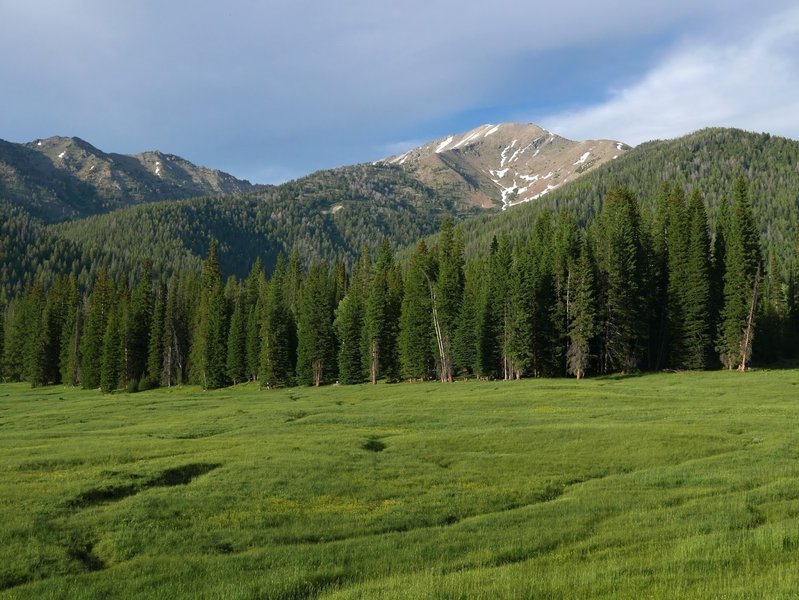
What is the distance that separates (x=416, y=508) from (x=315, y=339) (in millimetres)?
78473

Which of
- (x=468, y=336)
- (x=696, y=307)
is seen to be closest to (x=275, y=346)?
(x=468, y=336)

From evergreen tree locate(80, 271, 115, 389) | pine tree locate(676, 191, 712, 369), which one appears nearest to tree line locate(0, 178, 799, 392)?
pine tree locate(676, 191, 712, 369)

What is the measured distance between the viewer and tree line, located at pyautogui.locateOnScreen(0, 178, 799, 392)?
252ft

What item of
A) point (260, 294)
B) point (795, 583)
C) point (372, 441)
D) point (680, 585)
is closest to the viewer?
point (795, 583)

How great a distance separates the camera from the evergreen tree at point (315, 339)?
97062 mm

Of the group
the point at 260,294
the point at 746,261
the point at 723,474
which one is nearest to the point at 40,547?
the point at 723,474

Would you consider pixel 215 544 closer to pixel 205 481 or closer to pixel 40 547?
pixel 40 547

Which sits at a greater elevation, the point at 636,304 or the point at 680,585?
the point at 636,304

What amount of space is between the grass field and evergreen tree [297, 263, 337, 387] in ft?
178

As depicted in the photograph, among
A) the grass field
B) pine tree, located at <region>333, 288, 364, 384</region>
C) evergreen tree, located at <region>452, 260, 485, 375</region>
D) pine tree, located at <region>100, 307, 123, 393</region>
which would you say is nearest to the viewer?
the grass field

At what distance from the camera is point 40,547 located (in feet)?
52.7

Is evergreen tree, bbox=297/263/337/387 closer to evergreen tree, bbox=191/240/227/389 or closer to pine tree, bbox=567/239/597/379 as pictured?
evergreen tree, bbox=191/240/227/389

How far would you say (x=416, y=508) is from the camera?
20.0 metres

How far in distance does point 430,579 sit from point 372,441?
73.3 ft
